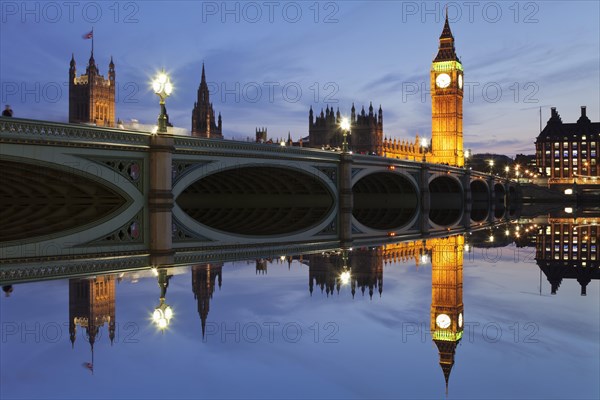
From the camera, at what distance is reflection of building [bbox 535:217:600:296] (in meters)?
17.7

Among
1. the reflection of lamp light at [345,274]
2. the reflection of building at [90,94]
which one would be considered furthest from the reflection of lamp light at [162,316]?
the reflection of building at [90,94]

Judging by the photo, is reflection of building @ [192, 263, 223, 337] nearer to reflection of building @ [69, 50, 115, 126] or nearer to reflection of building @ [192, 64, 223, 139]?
reflection of building @ [69, 50, 115, 126]

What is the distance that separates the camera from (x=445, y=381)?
8.38m

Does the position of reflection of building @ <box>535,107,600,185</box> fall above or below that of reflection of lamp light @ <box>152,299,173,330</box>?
above

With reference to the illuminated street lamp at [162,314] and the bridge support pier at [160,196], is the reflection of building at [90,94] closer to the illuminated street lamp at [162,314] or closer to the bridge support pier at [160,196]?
the bridge support pier at [160,196]

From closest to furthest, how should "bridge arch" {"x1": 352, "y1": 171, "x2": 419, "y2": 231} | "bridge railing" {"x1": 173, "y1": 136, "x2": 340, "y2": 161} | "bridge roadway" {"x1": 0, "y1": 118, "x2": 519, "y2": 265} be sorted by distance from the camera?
"bridge roadway" {"x1": 0, "y1": 118, "x2": 519, "y2": 265}
"bridge railing" {"x1": 173, "y1": 136, "x2": 340, "y2": 161}
"bridge arch" {"x1": 352, "y1": 171, "x2": 419, "y2": 231}

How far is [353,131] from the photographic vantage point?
445 feet

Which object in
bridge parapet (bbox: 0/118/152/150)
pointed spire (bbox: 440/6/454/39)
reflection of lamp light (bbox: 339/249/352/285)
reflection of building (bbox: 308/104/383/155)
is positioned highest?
pointed spire (bbox: 440/6/454/39)

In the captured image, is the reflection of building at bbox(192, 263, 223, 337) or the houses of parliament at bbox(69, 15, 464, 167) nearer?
the reflection of building at bbox(192, 263, 223, 337)

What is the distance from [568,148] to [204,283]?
192m

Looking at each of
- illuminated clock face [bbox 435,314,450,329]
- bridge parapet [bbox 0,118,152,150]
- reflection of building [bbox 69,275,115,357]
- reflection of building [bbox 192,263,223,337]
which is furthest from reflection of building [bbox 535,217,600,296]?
bridge parapet [bbox 0,118,152,150]

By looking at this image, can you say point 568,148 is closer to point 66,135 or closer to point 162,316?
point 66,135

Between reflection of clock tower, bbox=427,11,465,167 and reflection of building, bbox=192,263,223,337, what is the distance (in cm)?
11018

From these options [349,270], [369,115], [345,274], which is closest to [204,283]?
[345,274]
